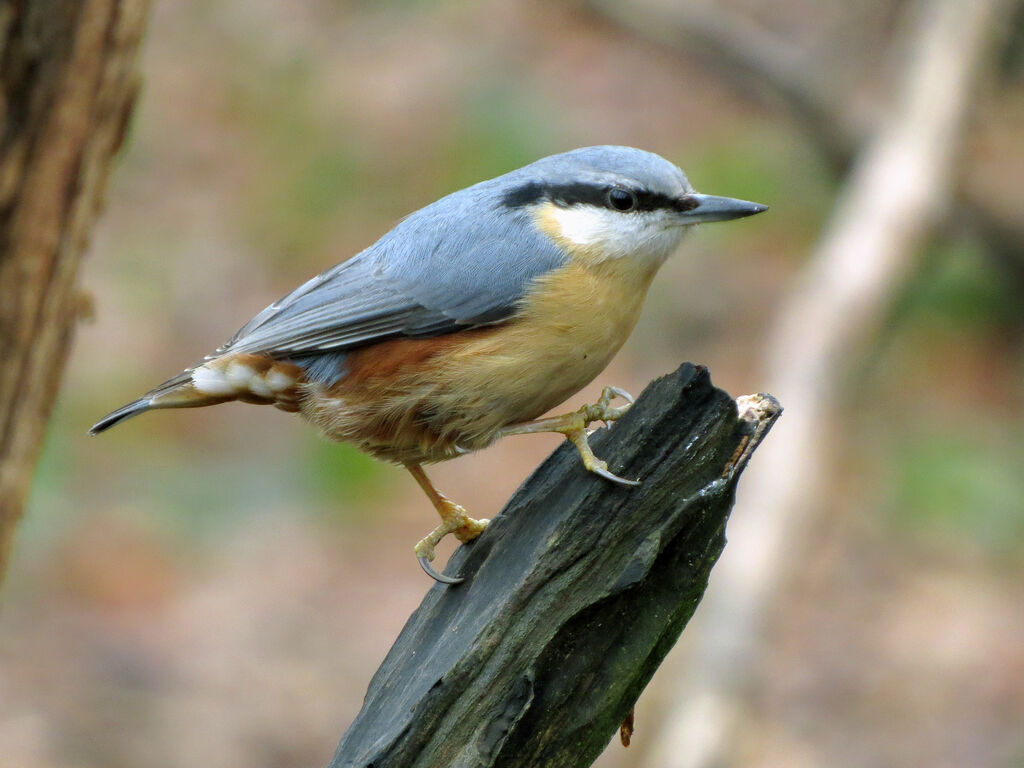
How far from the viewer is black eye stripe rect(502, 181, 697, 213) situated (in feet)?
10.3

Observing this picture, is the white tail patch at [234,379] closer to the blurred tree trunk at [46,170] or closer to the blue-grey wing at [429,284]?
the blue-grey wing at [429,284]

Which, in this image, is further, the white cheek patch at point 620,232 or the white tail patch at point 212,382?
the white tail patch at point 212,382

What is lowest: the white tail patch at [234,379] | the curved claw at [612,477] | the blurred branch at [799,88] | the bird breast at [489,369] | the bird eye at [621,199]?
the curved claw at [612,477]

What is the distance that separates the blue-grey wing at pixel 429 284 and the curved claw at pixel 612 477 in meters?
0.74

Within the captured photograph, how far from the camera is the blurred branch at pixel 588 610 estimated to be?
86.2 inches

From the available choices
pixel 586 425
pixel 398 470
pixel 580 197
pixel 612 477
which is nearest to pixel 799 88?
pixel 398 470

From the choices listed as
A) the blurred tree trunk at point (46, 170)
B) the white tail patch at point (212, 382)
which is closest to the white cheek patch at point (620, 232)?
the white tail patch at point (212, 382)

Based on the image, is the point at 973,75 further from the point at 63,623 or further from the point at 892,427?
the point at 63,623

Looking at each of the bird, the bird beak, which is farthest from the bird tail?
the bird beak

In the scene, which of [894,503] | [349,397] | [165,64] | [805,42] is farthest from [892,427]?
[165,64]

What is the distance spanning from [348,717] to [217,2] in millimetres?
7687

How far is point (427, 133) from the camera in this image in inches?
400

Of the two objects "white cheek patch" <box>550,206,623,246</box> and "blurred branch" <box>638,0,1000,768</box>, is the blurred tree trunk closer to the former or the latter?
"white cheek patch" <box>550,206,623,246</box>

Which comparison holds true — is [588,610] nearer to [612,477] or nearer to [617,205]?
[612,477]
